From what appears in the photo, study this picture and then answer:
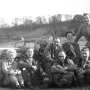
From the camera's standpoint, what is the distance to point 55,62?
18.7 feet

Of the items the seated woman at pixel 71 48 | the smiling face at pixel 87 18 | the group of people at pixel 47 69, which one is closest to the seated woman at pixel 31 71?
the group of people at pixel 47 69

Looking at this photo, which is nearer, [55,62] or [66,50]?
[55,62]

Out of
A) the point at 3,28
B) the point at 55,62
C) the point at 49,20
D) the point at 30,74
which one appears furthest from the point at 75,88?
the point at 49,20

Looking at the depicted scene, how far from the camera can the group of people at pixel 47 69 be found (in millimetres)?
5496

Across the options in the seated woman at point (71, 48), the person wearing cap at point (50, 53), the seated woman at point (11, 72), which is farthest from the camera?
the seated woman at point (71, 48)

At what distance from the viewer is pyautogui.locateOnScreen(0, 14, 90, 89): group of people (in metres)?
5.50

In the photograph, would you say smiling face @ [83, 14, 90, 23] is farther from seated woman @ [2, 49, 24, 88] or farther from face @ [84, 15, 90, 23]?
seated woman @ [2, 49, 24, 88]

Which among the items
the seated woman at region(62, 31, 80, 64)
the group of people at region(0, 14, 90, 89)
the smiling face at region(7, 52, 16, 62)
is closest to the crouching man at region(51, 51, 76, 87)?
the group of people at region(0, 14, 90, 89)

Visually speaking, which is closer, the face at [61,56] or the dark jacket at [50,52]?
the face at [61,56]

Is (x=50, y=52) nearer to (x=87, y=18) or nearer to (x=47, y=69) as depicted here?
(x=47, y=69)

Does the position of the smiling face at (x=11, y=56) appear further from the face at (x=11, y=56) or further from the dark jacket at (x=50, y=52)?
the dark jacket at (x=50, y=52)

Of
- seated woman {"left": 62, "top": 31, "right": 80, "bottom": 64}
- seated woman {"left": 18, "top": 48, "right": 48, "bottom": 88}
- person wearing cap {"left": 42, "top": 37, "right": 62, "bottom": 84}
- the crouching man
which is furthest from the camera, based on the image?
seated woman {"left": 62, "top": 31, "right": 80, "bottom": 64}

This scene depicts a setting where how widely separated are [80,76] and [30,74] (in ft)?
4.89

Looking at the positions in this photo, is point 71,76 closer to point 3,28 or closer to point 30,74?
point 30,74
